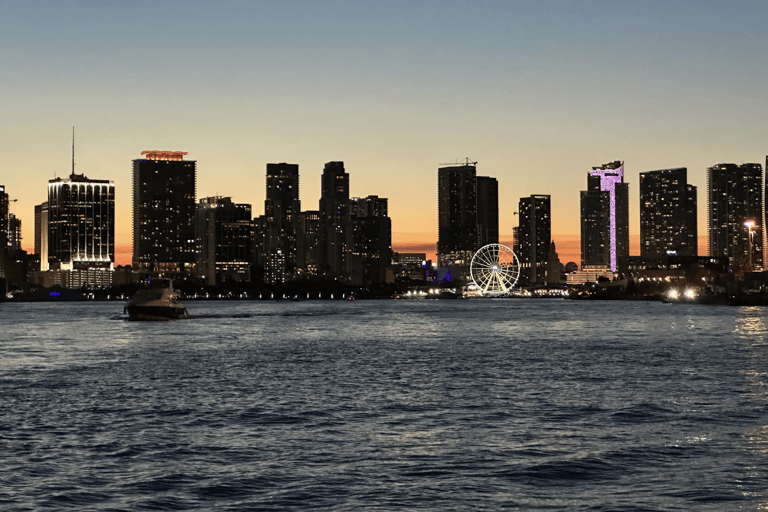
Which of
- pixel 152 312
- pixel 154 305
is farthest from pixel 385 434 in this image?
pixel 152 312

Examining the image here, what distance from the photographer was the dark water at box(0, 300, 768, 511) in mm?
24562

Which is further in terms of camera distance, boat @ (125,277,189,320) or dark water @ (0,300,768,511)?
boat @ (125,277,189,320)

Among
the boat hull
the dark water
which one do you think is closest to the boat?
the boat hull

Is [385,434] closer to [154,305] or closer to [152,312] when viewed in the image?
[154,305]

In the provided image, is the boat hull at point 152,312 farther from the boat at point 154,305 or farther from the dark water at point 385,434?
the dark water at point 385,434

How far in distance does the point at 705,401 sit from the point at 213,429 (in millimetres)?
22144

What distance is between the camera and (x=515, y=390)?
1907 inches

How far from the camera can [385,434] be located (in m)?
34.2

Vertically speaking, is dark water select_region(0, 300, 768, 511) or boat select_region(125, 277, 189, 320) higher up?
boat select_region(125, 277, 189, 320)

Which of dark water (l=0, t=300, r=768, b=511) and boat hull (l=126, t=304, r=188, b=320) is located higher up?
boat hull (l=126, t=304, r=188, b=320)

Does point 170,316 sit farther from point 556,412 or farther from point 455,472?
point 455,472

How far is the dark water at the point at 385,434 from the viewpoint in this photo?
80.6 ft

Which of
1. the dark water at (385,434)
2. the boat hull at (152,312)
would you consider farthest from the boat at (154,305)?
the dark water at (385,434)

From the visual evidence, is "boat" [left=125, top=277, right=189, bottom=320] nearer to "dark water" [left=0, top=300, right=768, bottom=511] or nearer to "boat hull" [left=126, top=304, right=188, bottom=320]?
"boat hull" [left=126, top=304, right=188, bottom=320]
